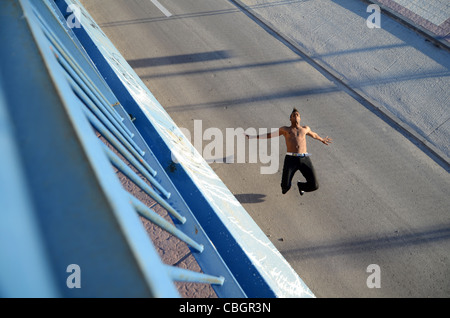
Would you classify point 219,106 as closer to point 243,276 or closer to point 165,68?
point 165,68

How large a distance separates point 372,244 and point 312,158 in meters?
1.96

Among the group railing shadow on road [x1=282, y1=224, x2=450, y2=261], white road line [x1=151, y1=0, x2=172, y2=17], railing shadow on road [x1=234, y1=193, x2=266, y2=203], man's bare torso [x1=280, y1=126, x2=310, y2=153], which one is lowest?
railing shadow on road [x1=282, y1=224, x2=450, y2=261]

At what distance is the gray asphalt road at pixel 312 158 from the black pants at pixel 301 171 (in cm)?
36

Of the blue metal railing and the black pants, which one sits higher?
the black pants

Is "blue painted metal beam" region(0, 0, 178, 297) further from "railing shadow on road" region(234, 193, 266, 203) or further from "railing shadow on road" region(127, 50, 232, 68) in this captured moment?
"railing shadow on road" region(127, 50, 232, 68)

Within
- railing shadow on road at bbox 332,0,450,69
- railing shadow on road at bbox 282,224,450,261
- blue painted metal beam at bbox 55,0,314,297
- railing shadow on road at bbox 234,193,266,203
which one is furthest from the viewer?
railing shadow on road at bbox 332,0,450,69

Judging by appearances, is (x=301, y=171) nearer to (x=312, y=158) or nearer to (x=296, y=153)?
(x=296, y=153)

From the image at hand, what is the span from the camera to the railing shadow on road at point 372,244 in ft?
18.8

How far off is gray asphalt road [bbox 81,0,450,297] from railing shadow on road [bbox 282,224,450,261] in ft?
0.06

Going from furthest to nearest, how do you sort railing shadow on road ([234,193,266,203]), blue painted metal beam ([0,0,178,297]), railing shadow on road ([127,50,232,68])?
railing shadow on road ([127,50,232,68])
railing shadow on road ([234,193,266,203])
blue painted metal beam ([0,0,178,297])

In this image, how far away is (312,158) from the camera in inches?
269

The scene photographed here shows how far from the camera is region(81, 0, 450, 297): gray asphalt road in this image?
562 centimetres

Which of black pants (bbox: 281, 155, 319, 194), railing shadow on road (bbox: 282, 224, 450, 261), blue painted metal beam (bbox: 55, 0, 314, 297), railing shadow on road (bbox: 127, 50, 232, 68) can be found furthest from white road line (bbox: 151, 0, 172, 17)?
railing shadow on road (bbox: 282, 224, 450, 261)

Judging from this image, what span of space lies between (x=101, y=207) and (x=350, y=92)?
704 cm
